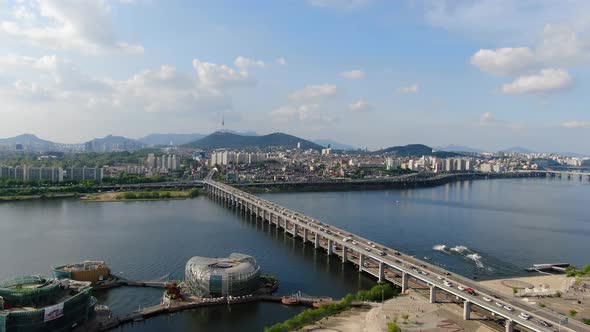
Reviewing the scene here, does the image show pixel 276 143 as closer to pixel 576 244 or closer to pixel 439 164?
pixel 439 164

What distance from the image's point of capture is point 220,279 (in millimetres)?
10805

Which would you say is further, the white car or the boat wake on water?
the boat wake on water

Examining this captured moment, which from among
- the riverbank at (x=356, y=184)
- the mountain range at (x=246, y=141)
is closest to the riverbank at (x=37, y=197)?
the riverbank at (x=356, y=184)

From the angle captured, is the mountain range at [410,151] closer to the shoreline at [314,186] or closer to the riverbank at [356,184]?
the riverbank at [356,184]

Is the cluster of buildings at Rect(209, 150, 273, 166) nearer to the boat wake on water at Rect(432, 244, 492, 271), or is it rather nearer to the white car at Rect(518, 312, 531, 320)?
the boat wake on water at Rect(432, 244, 492, 271)

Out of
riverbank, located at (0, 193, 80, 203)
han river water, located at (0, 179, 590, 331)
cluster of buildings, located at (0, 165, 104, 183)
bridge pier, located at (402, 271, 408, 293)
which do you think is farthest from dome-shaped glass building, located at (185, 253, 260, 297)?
cluster of buildings, located at (0, 165, 104, 183)

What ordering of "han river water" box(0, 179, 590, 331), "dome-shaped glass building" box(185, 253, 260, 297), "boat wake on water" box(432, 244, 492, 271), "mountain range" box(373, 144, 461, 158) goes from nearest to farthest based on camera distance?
"dome-shaped glass building" box(185, 253, 260, 297)
"han river water" box(0, 179, 590, 331)
"boat wake on water" box(432, 244, 492, 271)
"mountain range" box(373, 144, 461, 158)

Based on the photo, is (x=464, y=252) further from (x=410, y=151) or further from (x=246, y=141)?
(x=246, y=141)

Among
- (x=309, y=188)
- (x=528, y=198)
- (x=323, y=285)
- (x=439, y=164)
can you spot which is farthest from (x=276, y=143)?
(x=323, y=285)

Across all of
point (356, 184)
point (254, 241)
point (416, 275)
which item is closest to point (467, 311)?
point (416, 275)

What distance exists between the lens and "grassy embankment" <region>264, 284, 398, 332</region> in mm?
8930

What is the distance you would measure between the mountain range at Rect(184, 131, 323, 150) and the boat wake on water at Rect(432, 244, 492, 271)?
107109mm

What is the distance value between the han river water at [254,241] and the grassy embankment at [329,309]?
0.92m

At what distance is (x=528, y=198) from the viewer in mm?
37438
